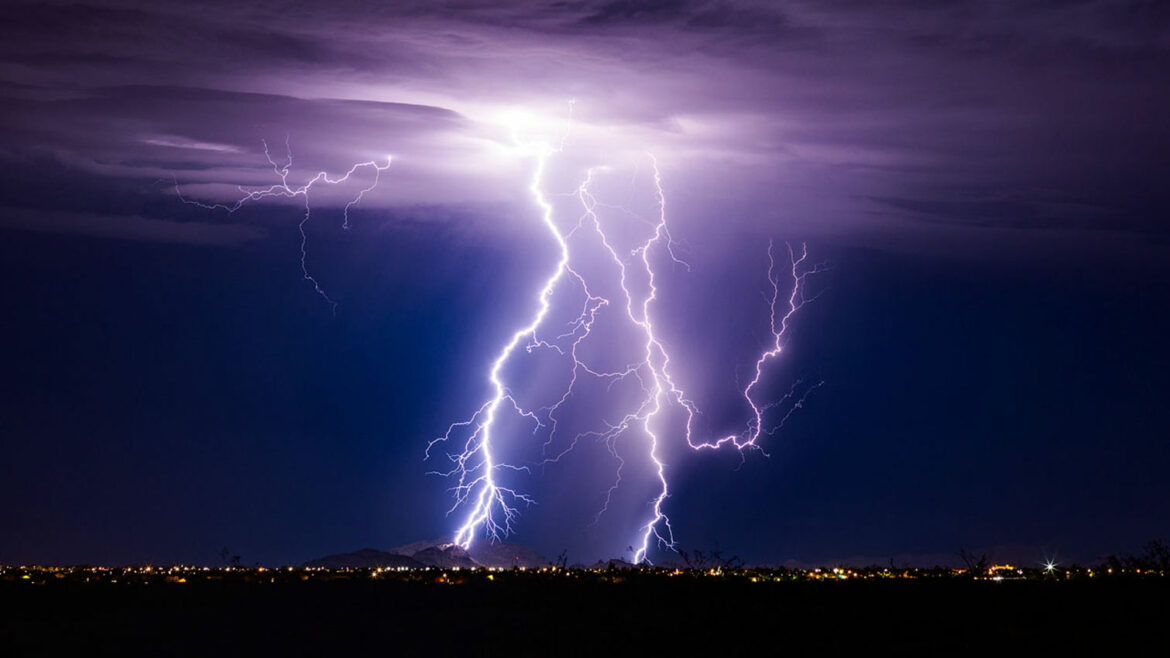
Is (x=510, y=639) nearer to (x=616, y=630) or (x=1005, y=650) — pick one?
(x=616, y=630)

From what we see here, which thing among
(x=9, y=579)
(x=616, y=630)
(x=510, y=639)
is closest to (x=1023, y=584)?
(x=616, y=630)

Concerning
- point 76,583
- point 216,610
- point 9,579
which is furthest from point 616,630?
point 9,579

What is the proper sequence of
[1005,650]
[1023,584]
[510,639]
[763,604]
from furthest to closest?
1. [1023,584]
2. [763,604]
3. [510,639]
4. [1005,650]

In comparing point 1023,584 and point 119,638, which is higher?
point 1023,584

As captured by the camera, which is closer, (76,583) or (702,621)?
(702,621)

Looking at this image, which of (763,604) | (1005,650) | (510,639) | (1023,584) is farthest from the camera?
(1023,584)

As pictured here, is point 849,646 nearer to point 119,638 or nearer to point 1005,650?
point 1005,650
